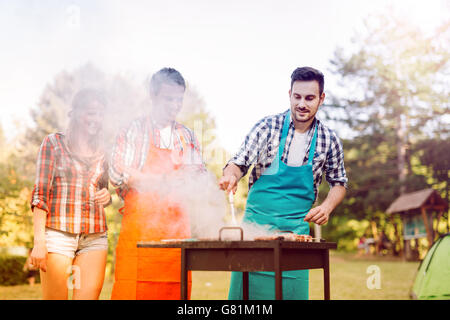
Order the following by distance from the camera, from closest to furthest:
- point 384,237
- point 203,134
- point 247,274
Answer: point 247,274, point 203,134, point 384,237

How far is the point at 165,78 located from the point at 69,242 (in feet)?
3.87

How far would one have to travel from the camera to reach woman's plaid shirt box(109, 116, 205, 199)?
2889 mm

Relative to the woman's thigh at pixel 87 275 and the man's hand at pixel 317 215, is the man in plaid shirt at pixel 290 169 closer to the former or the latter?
the man's hand at pixel 317 215

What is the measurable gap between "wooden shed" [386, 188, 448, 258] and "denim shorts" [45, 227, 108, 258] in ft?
42.2

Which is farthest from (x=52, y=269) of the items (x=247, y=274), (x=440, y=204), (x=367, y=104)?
(x=367, y=104)

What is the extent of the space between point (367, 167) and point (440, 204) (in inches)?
293

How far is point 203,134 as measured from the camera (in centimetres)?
877

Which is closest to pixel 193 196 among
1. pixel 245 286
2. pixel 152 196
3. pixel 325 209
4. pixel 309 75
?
pixel 152 196

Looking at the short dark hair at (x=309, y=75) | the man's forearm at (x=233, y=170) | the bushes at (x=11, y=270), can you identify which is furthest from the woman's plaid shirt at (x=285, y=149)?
the bushes at (x=11, y=270)

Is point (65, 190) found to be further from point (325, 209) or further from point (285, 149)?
point (325, 209)

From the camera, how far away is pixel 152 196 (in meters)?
2.88

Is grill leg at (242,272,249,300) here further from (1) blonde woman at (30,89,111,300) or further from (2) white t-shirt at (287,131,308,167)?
(1) blonde woman at (30,89,111,300)

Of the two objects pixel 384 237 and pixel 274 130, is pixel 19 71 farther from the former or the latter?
pixel 384 237

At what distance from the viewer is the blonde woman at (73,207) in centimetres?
262
